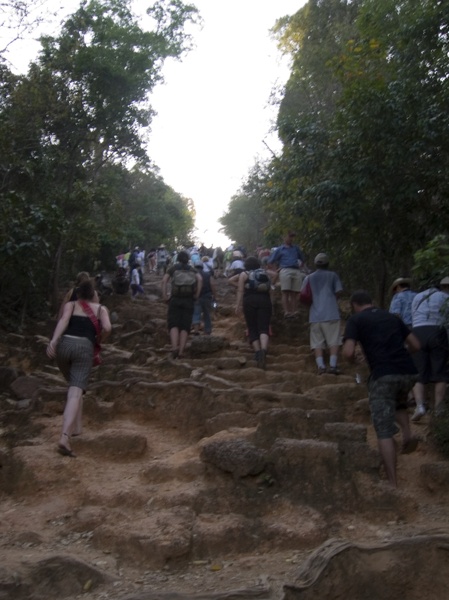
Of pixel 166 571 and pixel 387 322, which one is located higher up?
pixel 387 322

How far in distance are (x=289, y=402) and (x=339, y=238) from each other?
4348 mm

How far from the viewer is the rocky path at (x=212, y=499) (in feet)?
16.9

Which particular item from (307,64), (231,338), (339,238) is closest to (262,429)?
(339,238)

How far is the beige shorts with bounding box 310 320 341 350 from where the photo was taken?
1100 centimetres

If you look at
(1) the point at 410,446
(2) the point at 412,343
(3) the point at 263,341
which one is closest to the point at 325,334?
(3) the point at 263,341

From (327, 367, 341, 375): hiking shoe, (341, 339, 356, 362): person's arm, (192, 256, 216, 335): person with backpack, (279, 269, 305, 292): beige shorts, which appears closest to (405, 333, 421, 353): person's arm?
(341, 339, 356, 362): person's arm

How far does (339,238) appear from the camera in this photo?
12.5 metres

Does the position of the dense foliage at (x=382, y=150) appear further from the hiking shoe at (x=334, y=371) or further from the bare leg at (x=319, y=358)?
the hiking shoe at (x=334, y=371)

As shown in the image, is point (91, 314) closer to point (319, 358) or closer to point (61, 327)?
point (61, 327)

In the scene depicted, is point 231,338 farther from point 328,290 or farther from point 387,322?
point 387,322

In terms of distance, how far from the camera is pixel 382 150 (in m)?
11.4

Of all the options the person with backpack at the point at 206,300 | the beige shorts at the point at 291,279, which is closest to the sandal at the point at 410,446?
the person with backpack at the point at 206,300

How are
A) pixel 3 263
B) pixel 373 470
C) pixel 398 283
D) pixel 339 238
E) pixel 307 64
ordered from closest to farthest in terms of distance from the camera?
pixel 373 470 → pixel 398 283 → pixel 339 238 → pixel 3 263 → pixel 307 64

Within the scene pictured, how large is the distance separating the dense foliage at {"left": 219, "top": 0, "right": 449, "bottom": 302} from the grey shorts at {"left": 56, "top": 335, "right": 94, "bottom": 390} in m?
5.04
